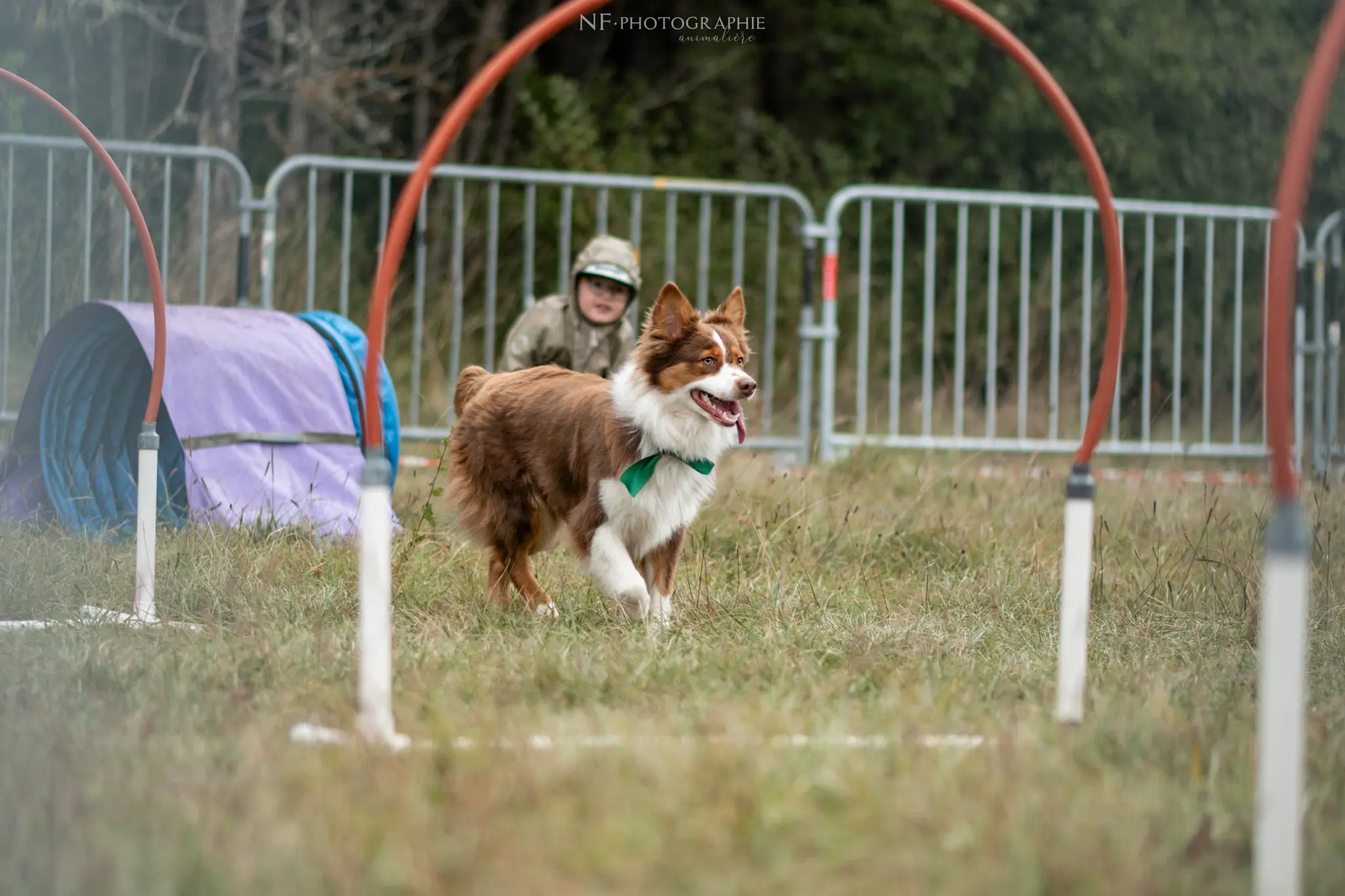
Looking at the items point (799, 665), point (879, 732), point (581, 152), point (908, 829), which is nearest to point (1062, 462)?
point (581, 152)

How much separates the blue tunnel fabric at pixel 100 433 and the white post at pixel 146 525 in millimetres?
1292

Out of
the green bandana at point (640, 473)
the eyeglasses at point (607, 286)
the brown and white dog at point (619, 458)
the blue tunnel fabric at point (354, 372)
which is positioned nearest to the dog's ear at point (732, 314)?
the brown and white dog at point (619, 458)

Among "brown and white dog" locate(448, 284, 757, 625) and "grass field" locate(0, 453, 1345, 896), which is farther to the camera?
"brown and white dog" locate(448, 284, 757, 625)

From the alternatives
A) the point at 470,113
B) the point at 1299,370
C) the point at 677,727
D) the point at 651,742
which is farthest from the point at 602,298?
the point at 1299,370

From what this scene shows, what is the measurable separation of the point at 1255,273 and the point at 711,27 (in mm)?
5508

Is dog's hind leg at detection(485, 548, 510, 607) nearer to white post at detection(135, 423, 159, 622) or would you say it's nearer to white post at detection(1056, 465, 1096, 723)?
white post at detection(135, 423, 159, 622)

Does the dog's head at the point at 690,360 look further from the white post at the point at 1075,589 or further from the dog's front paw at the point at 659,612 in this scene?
the white post at the point at 1075,589

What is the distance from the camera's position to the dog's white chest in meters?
4.55

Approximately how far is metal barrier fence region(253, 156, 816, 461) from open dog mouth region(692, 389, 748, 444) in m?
3.99

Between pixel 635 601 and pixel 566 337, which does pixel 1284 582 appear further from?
pixel 566 337

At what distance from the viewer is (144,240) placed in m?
4.14

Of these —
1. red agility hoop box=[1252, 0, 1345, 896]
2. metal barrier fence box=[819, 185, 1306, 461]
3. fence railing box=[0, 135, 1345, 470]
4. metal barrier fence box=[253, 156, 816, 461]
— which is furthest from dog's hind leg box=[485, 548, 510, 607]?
metal barrier fence box=[253, 156, 816, 461]

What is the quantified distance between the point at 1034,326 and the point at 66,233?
26.3ft

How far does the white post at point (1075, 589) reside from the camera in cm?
305
